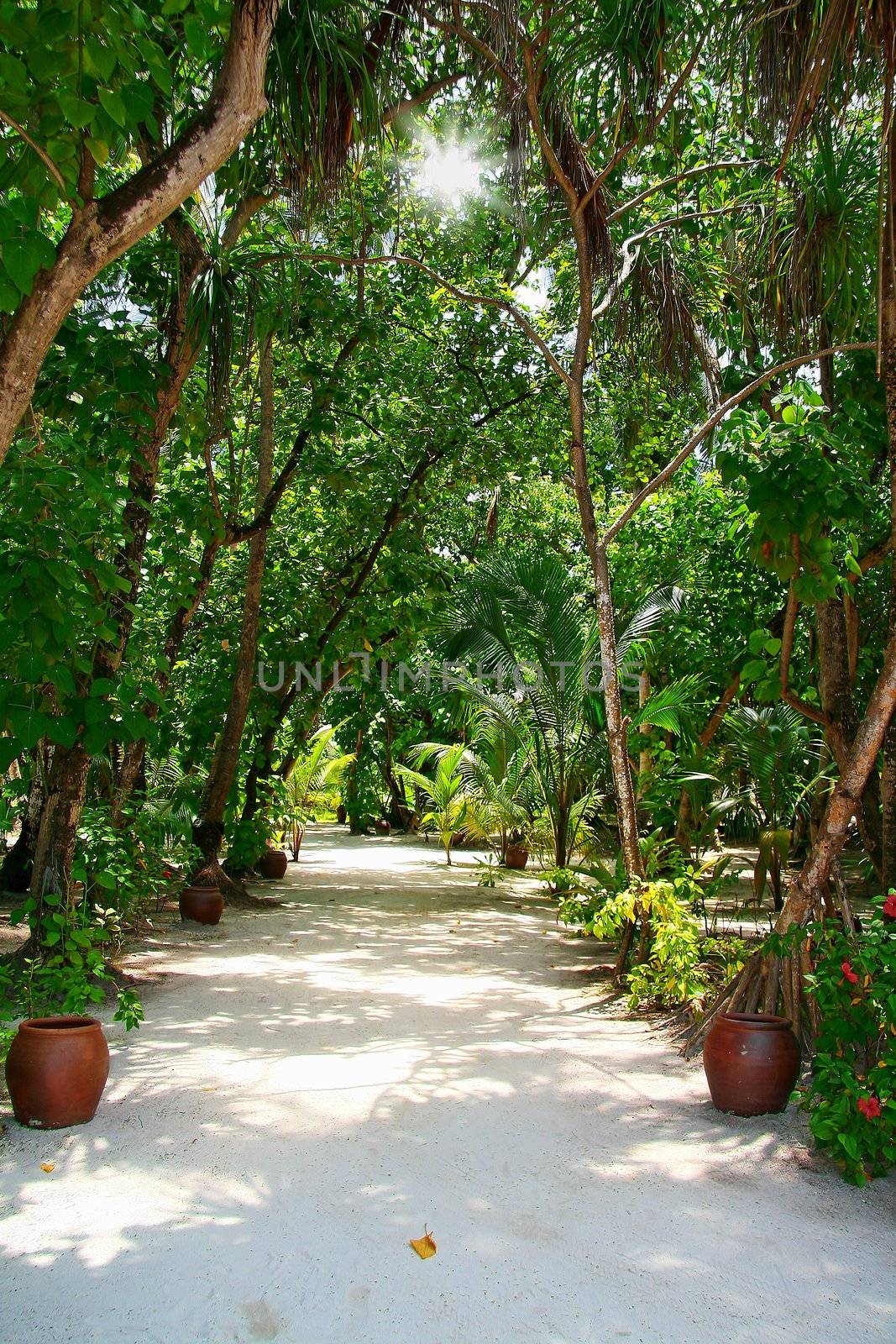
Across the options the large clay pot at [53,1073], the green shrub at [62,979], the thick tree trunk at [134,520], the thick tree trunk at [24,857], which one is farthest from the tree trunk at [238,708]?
the large clay pot at [53,1073]

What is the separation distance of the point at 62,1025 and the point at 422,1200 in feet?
4.87

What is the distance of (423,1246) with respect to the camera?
2785mm

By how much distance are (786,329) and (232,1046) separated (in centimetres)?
496

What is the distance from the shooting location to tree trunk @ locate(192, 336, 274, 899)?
8953 mm

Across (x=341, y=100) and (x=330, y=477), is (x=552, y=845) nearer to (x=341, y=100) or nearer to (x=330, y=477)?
(x=330, y=477)

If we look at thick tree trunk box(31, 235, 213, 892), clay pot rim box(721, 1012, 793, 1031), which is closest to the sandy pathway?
clay pot rim box(721, 1012, 793, 1031)

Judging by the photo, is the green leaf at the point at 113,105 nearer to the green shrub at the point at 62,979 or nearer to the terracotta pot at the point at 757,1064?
the green shrub at the point at 62,979

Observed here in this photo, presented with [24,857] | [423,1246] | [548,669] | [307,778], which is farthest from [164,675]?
[423,1246]

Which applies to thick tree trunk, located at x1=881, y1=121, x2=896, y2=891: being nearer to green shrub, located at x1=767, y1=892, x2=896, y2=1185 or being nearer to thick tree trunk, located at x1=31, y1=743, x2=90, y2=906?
green shrub, located at x1=767, y1=892, x2=896, y2=1185

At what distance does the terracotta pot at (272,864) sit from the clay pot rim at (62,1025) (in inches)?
289

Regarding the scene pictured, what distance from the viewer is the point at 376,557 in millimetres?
10234

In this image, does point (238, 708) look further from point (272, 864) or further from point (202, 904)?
point (272, 864)

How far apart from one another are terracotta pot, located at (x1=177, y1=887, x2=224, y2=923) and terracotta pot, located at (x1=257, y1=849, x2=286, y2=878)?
2924 millimetres

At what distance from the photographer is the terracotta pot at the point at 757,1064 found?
3783 mm
